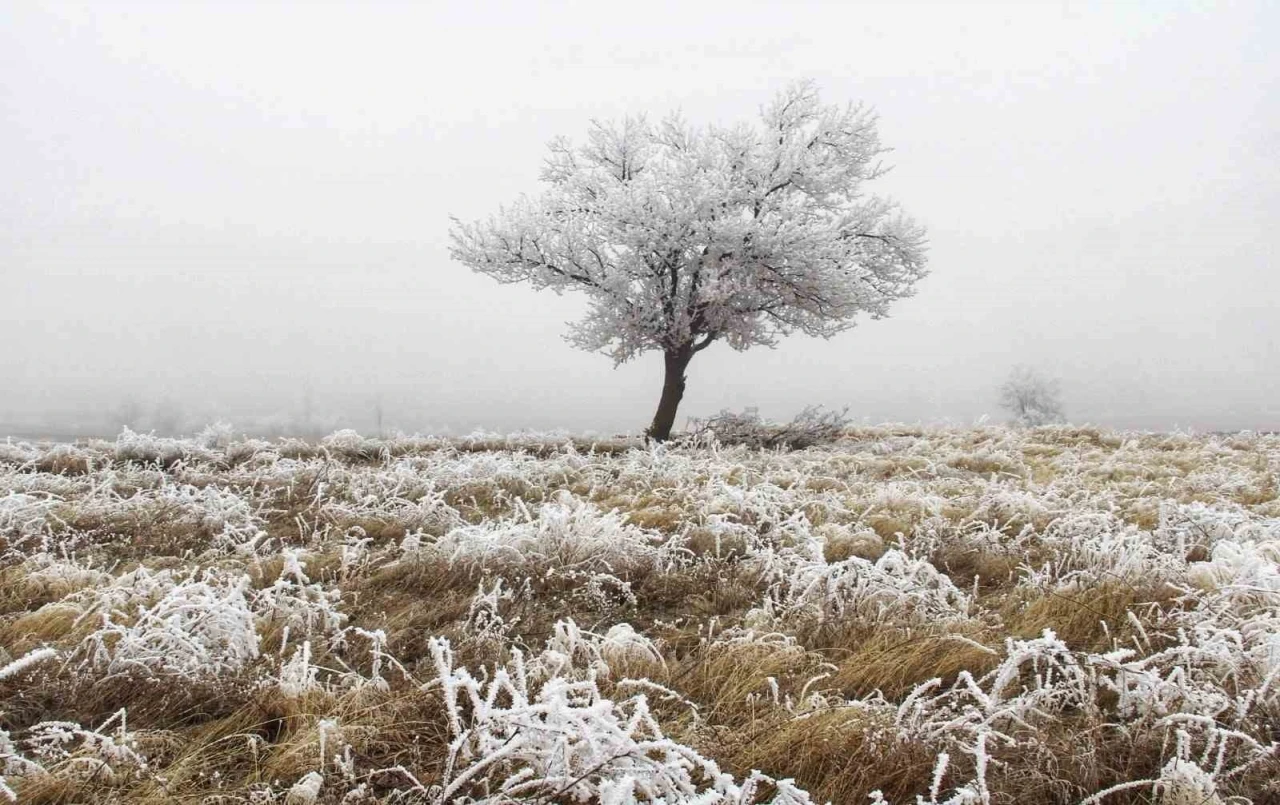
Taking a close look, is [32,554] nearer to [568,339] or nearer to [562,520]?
[562,520]

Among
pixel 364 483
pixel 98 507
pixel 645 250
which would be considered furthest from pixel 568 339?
pixel 98 507

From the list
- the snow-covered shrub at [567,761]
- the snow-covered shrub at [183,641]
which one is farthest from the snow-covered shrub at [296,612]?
the snow-covered shrub at [567,761]

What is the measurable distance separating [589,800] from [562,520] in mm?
2932

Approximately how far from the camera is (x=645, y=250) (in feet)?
53.6

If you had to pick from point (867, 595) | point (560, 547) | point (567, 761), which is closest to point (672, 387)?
point (560, 547)

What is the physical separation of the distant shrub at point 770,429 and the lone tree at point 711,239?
2.05 m

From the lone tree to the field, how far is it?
9.72m

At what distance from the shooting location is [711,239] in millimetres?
15891

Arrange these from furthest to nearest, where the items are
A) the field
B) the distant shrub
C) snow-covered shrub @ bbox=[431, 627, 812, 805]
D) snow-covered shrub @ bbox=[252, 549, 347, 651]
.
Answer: the distant shrub < snow-covered shrub @ bbox=[252, 549, 347, 651] < the field < snow-covered shrub @ bbox=[431, 627, 812, 805]

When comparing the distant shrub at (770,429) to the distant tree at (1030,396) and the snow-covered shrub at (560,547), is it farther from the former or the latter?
the distant tree at (1030,396)

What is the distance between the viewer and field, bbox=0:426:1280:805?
2.27 m

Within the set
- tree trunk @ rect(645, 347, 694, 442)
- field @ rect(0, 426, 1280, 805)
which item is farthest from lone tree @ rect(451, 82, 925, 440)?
field @ rect(0, 426, 1280, 805)

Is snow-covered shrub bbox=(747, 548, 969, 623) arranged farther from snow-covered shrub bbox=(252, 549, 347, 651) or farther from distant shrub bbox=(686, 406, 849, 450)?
distant shrub bbox=(686, 406, 849, 450)

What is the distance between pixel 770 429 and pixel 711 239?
14.3 feet
